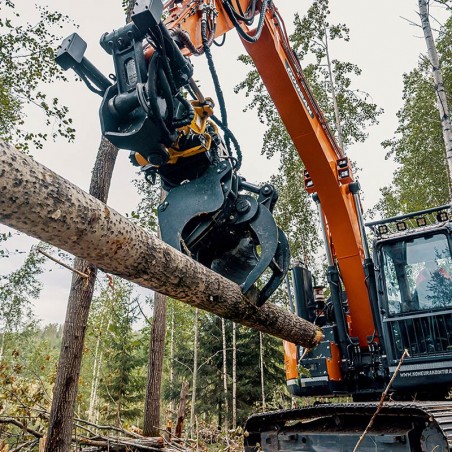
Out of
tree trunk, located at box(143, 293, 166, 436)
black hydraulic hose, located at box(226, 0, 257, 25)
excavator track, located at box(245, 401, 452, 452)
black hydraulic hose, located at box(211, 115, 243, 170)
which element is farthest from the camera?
tree trunk, located at box(143, 293, 166, 436)

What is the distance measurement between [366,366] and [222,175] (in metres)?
3.01

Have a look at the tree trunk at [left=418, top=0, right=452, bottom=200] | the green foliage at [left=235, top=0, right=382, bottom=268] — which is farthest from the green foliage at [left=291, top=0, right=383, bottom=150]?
the tree trunk at [left=418, top=0, right=452, bottom=200]

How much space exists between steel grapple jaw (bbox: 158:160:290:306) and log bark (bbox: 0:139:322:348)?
12.1 inches

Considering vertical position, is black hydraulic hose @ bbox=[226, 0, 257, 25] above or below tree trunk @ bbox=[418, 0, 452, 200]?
below

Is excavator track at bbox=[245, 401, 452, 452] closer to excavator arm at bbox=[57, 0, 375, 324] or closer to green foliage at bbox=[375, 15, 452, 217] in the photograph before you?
excavator arm at bbox=[57, 0, 375, 324]

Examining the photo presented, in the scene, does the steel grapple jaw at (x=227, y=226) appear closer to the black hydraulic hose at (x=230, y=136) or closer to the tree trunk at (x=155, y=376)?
the black hydraulic hose at (x=230, y=136)

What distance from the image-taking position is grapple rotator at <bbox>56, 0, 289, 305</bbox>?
247 centimetres

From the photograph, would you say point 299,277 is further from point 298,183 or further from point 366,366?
point 298,183

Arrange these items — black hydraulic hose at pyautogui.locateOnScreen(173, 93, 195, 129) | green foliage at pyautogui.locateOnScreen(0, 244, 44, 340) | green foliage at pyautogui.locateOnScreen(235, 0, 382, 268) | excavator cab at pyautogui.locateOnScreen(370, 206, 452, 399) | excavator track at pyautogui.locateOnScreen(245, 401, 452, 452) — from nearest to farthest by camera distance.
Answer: black hydraulic hose at pyautogui.locateOnScreen(173, 93, 195, 129) → excavator track at pyautogui.locateOnScreen(245, 401, 452, 452) → excavator cab at pyautogui.locateOnScreen(370, 206, 452, 399) → green foliage at pyautogui.locateOnScreen(235, 0, 382, 268) → green foliage at pyautogui.locateOnScreen(0, 244, 44, 340)

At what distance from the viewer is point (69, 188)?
5.66 feet

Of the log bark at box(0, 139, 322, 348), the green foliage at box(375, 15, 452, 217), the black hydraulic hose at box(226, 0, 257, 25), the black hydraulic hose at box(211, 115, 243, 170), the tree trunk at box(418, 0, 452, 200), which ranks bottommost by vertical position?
the log bark at box(0, 139, 322, 348)

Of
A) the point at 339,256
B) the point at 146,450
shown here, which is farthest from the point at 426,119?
the point at 146,450

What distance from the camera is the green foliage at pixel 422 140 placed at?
1636 centimetres

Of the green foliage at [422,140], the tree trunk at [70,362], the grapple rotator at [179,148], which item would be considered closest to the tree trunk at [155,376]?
the tree trunk at [70,362]
